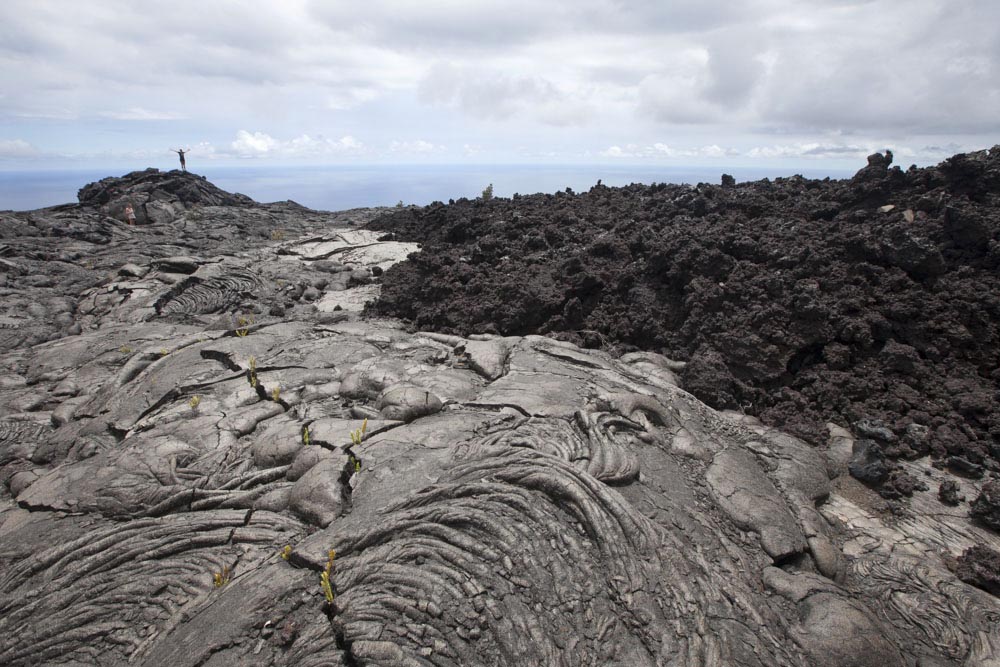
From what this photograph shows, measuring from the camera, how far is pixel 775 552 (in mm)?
4496

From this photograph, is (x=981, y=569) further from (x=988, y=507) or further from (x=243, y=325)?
(x=243, y=325)

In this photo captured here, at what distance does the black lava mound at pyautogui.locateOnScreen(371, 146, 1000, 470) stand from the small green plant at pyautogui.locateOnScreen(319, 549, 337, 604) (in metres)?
5.66

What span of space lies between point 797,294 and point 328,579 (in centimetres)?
779

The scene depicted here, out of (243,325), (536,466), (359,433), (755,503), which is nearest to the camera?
(536,466)

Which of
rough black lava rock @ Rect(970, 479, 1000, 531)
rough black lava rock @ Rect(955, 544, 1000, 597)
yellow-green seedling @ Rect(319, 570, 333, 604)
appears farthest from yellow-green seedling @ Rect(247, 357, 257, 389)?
rough black lava rock @ Rect(970, 479, 1000, 531)

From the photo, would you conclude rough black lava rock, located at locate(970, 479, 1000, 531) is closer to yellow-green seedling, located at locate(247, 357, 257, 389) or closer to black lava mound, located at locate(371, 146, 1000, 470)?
black lava mound, located at locate(371, 146, 1000, 470)

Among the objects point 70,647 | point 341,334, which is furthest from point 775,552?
point 341,334

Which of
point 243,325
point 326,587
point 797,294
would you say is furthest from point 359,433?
point 797,294

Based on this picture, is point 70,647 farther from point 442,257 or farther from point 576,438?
point 442,257

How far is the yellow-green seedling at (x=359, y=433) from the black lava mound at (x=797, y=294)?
14.5ft

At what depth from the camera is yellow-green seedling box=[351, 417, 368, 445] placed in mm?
5520

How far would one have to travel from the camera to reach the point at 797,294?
802 centimetres

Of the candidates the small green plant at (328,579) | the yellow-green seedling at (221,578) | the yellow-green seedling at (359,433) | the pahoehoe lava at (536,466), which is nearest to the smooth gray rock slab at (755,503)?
the pahoehoe lava at (536,466)

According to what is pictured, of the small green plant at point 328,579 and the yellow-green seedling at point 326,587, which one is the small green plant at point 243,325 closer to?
the small green plant at point 328,579
